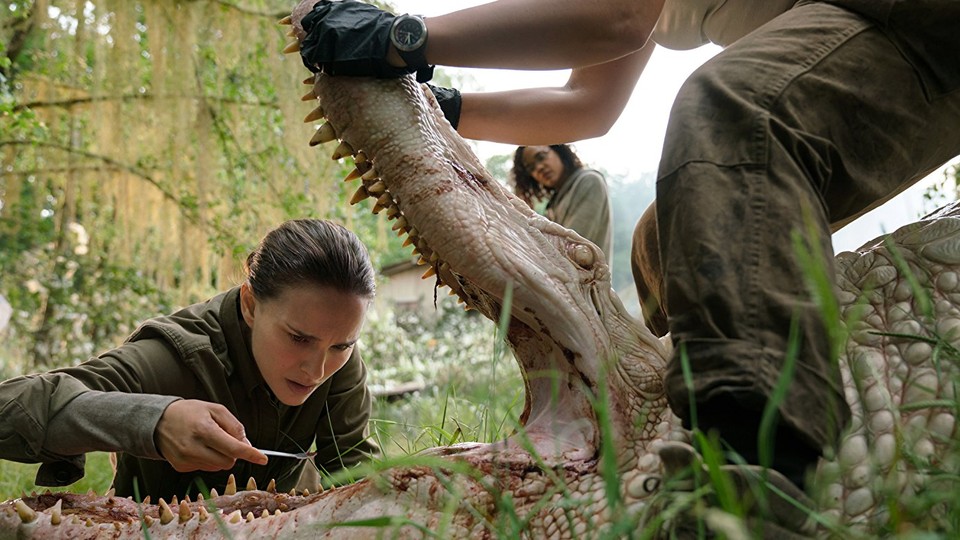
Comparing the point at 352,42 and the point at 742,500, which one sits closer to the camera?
the point at 742,500

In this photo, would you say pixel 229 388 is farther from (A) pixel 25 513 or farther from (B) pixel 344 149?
(B) pixel 344 149

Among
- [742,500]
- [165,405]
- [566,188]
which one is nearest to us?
[742,500]

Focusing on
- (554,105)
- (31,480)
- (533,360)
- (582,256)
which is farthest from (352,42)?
(31,480)

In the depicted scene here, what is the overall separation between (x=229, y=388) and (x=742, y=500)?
200 cm

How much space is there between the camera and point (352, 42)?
185 cm

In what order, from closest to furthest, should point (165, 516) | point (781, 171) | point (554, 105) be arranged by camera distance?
1. point (781, 171)
2. point (165, 516)
3. point (554, 105)

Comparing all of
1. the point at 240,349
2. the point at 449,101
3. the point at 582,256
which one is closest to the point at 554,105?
the point at 449,101

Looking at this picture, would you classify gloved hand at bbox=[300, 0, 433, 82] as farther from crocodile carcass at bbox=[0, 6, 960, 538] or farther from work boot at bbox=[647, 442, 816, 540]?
work boot at bbox=[647, 442, 816, 540]

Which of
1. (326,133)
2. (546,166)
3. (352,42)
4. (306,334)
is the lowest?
(306,334)

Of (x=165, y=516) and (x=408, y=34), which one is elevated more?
(x=408, y=34)

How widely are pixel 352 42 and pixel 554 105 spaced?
902mm

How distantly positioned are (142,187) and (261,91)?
4.47ft

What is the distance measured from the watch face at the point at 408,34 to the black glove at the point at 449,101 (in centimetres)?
64

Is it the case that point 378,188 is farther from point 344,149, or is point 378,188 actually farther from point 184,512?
point 184,512
